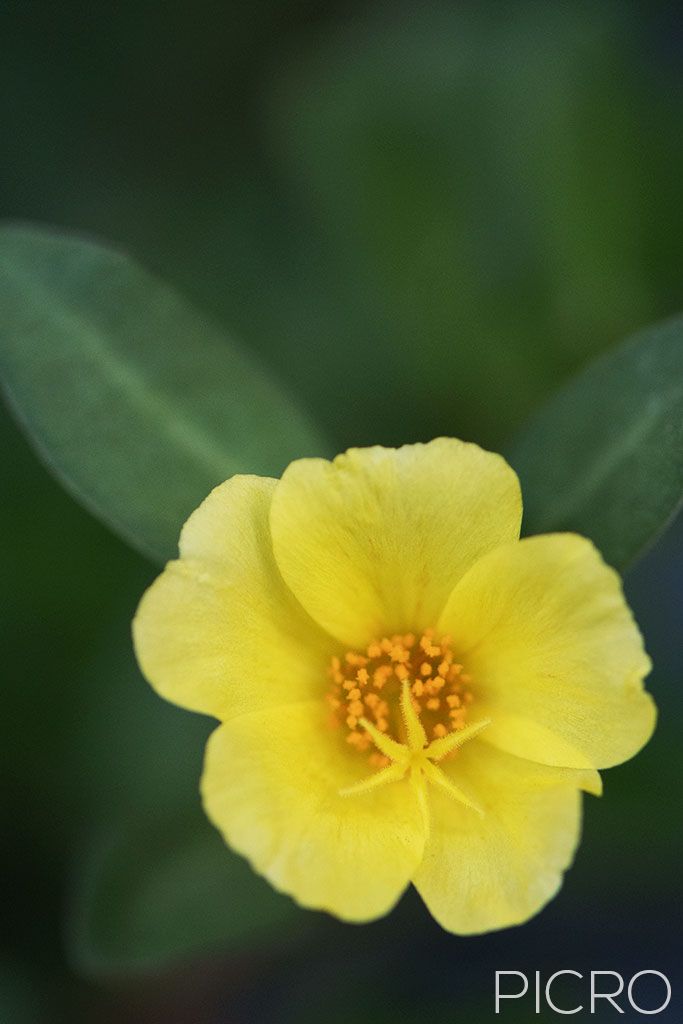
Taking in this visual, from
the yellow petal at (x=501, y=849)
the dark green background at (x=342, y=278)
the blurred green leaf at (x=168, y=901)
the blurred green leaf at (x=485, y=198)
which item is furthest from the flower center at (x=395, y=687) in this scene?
the blurred green leaf at (x=485, y=198)

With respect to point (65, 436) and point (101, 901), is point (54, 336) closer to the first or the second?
point (65, 436)

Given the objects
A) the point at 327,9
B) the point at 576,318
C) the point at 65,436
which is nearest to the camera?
the point at 65,436

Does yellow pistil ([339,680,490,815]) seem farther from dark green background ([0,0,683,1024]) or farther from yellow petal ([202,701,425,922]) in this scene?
dark green background ([0,0,683,1024])

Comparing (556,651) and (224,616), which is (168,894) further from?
(556,651)

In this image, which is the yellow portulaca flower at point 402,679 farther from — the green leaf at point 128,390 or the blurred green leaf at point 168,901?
the blurred green leaf at point 168,901

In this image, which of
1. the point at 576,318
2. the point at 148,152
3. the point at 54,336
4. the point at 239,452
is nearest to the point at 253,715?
the point at 239,452

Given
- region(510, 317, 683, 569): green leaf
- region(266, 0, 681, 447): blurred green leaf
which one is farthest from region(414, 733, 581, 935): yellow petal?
region(266, 0, 681, 447): blurred green leaf

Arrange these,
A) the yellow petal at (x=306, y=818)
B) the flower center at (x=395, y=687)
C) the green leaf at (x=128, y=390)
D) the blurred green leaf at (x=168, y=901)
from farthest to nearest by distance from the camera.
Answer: the blurred green leaf at (x=168, y=901)
the green leaf at (x=128, y=390)
the flower center at (x=395, y=687)
the yellow petal at (x=306, y=818)

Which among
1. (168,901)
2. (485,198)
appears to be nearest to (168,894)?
(168,901)
